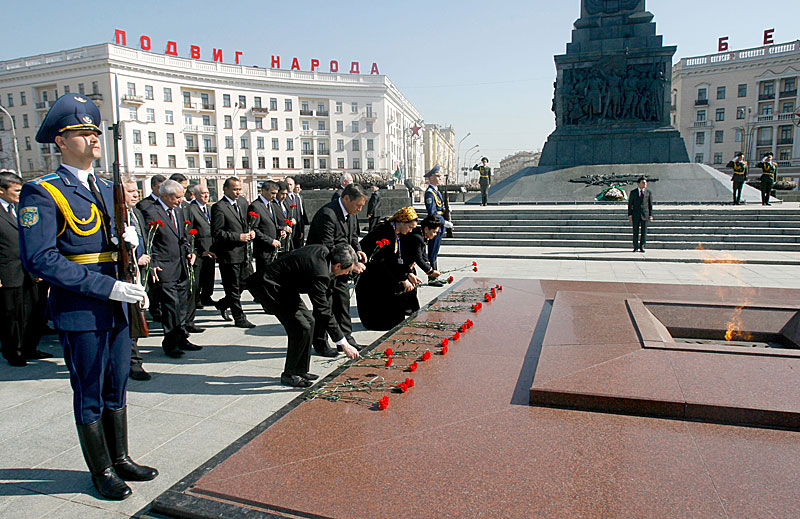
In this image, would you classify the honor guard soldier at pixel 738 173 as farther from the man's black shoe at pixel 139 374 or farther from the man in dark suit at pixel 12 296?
the man in dark suit at pixel 12 296

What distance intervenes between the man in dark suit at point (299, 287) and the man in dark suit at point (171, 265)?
159 cm

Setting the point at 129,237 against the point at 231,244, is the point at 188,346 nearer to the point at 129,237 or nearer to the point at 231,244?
the point at 231,244

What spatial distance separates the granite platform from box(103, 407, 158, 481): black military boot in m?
0.39

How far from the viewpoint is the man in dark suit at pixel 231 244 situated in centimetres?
667

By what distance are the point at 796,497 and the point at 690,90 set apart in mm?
74167

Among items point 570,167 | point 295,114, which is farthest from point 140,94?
point 570,167

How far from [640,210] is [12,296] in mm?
11836

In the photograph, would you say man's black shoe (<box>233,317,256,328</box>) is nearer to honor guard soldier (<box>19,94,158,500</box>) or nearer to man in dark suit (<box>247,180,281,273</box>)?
man in dark suit (<box>247,180,281,273</box>)

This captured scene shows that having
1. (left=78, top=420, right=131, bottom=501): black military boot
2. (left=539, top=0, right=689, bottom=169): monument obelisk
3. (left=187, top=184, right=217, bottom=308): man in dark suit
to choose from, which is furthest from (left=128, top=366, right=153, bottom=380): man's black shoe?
(left=539, top=0, right=689, bottom=169): monument obelisk

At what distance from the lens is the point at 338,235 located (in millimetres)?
5543

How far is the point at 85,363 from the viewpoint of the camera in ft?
9.23

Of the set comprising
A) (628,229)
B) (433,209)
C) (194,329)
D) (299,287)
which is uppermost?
(433,209)

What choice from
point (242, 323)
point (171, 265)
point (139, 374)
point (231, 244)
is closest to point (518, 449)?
point (139, 374)

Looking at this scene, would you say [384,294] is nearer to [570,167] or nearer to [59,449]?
[59,449]
